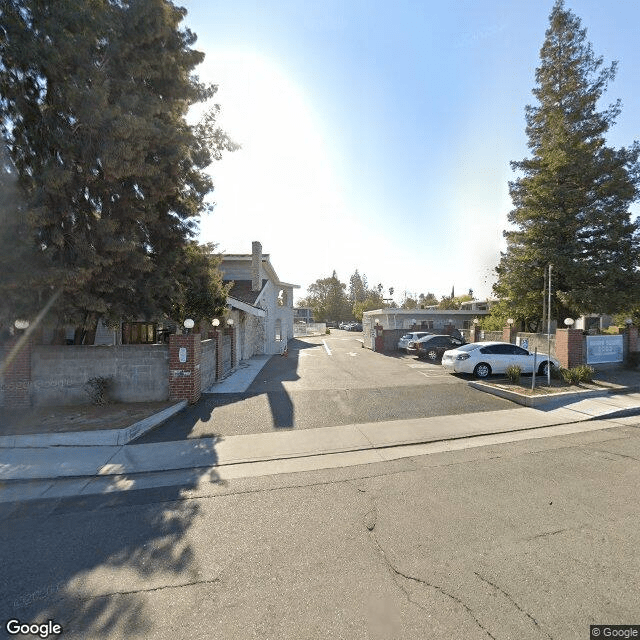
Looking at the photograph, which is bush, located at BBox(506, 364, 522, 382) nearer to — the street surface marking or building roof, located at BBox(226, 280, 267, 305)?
the street surface marking

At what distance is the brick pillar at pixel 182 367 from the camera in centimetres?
887

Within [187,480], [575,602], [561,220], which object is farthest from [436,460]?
[561,220]

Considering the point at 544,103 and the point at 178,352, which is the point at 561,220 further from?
A: the point at 178,352

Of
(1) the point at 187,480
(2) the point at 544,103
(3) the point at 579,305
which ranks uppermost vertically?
(2) the point at 544,103

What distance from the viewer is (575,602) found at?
2.59m

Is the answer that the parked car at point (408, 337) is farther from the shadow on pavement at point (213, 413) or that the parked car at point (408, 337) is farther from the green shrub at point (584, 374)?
the shadow on pavement at point (213, 413)

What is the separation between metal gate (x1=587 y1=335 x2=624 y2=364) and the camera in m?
12.9

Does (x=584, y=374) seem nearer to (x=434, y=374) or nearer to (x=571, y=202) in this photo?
(x=434, y=374)

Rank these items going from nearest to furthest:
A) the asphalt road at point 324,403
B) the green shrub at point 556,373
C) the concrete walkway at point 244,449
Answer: the concrete walkway at point 244,449, the asphalt road at point 324,403, the green shrub at point 556,373

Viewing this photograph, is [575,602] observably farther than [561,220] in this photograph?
No

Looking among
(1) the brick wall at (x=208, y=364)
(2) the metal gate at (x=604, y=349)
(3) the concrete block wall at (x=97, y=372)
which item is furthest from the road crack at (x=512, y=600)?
(2) the metal gate at (x=604, y=349)

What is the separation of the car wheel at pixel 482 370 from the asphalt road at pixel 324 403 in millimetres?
521

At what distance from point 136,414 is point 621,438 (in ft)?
32.8

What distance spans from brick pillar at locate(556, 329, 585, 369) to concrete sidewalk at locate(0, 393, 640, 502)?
4706mm
